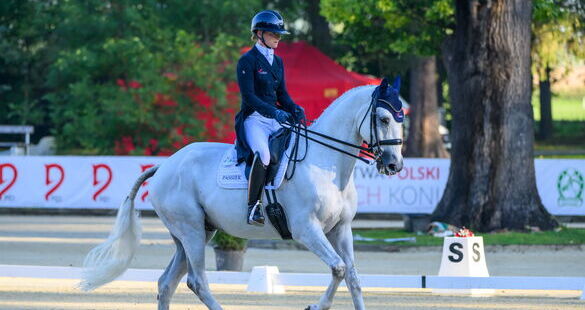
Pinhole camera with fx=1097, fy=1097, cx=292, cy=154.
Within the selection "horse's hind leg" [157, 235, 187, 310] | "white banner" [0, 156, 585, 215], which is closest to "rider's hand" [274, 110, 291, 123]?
"horse's hind leg" [157, 235, 187, 310]

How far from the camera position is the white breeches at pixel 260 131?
977 centimetres

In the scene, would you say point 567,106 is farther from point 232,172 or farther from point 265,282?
point 232,172

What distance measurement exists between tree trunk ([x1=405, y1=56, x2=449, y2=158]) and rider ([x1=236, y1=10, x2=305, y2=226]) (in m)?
27.4

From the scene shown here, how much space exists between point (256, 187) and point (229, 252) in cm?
502

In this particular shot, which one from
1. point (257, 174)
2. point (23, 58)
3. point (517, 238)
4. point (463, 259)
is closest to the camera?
point (257, 174)

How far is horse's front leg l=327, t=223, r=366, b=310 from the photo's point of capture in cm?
959

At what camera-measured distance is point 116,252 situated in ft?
34.9

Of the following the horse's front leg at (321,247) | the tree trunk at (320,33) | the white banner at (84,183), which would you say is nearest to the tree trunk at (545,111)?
the tree trunk at (320,33)

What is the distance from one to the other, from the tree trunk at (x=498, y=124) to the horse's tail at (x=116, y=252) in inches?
443

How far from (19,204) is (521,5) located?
12746 millimetres

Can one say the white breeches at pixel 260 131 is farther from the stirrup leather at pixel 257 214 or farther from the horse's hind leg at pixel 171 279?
the horse's hind leg at pixel 171 279

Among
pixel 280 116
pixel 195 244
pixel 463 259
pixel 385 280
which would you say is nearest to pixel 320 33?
pixel 463 259

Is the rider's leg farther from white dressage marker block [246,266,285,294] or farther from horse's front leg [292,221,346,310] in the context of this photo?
white dressage marker block [246,266,285,294]

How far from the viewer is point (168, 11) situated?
131 ft
